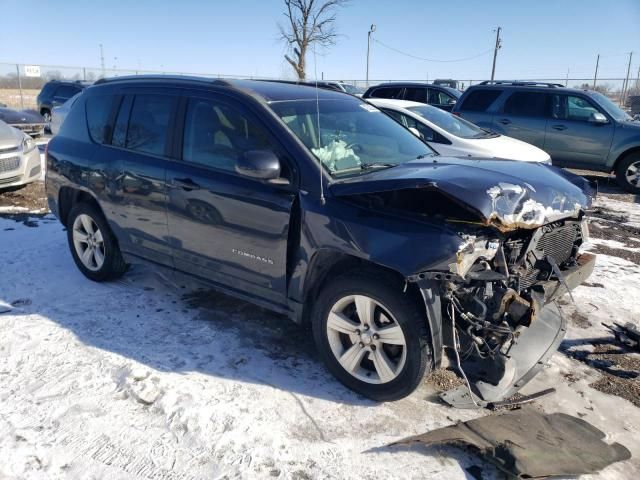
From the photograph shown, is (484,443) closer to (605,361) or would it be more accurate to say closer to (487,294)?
(487,294)

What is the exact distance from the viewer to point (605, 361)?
12.6 ft

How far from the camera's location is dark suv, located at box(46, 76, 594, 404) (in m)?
2.97

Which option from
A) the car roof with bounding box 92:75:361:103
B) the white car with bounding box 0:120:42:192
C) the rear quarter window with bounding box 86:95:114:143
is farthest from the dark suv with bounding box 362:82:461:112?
the rear quarter window with bounding box 86:95:114:143

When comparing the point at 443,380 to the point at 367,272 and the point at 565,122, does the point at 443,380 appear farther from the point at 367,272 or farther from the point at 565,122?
the point at 565,122

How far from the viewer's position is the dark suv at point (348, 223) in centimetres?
297

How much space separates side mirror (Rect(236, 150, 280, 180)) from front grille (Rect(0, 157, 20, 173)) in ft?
21.0

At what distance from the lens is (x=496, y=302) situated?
9.76ft

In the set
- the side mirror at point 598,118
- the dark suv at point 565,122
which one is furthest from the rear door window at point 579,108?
the side mirror at point 598,118

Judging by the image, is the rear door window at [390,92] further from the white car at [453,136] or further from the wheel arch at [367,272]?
the wheel arch at [367,272]

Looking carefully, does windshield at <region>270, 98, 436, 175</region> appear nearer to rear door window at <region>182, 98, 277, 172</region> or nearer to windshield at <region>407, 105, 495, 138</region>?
rear door window at <region>182, 98, 277, 172</region>

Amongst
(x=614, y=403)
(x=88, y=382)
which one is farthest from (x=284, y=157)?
(x=614, y=403)

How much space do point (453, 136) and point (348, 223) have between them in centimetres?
553

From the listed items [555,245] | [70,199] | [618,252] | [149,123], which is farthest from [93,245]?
[618,252]

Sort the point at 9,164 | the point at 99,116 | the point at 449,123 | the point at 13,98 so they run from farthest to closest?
the point at 13,98, the point at 449,123, the point at 9,164, the point at 99,116
